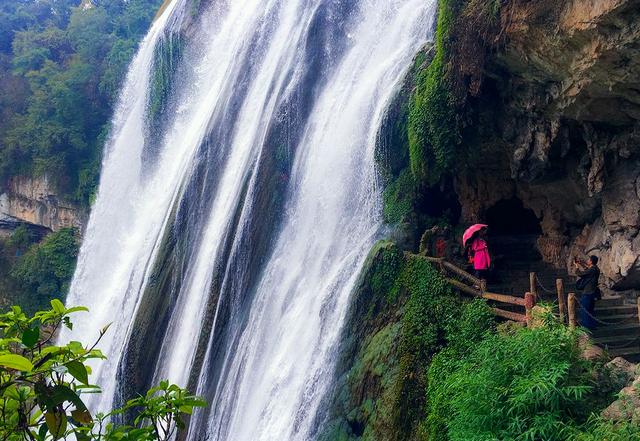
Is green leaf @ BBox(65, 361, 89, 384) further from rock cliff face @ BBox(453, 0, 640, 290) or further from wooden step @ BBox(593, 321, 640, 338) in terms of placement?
wooden step @ BBox(593, 321, 640, 338)

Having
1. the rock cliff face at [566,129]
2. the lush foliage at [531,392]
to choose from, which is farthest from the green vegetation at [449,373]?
the rock cliff face at [566,129]

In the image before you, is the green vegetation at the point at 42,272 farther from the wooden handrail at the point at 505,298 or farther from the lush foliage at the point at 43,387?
the lush foliage at the point at 43,387

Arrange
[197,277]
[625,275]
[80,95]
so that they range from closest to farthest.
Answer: [625,275]
[197,277]
[80,95]

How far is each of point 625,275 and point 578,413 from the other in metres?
4.33

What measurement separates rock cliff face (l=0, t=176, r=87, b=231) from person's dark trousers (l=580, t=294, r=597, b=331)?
2340cm

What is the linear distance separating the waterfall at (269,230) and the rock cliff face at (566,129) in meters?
2.33

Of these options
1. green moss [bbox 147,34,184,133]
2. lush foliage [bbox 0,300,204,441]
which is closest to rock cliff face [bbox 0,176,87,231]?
green moss [bbox 147,34,184,133]

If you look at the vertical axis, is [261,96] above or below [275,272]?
above

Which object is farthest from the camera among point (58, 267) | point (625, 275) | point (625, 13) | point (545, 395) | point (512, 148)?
point (58, 267)

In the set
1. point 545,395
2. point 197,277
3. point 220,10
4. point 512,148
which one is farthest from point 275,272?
point 220,10

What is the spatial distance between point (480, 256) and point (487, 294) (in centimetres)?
121

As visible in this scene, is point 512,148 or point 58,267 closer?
point 512,148

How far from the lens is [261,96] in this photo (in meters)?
14.8

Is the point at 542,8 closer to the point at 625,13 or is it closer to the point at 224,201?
the point at 625,13
